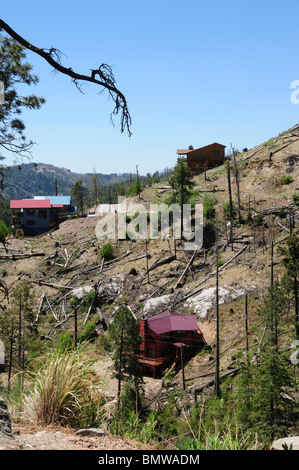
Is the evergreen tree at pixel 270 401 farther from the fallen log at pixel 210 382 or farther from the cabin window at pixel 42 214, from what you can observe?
the cabin window at pixel 42 214

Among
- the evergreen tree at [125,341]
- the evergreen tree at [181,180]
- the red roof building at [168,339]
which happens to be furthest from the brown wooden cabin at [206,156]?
the evergreen tree at [125,341]

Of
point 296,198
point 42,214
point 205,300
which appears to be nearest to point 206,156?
point 296,198

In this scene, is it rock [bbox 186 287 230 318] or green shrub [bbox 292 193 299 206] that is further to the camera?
green shrub [bbox 292 193 299 206]

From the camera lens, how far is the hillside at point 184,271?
3394cm

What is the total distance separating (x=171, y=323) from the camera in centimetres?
3525

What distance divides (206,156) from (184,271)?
37305 mm

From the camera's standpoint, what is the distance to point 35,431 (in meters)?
5.51

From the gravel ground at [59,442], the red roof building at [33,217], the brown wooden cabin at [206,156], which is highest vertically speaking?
the brown wooden cabin at [206,156]

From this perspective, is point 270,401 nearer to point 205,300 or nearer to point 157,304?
point 205,300

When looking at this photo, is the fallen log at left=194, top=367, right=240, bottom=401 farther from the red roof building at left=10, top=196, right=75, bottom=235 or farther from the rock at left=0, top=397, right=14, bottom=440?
the red roof building at left=10, top=196, right=75, bottom=235

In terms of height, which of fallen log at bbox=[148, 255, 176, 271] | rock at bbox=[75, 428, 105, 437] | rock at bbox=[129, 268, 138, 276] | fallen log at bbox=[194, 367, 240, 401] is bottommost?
fallen log at bbox=[194, 367, 240, 401]

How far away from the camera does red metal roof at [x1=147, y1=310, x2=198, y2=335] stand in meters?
34.9

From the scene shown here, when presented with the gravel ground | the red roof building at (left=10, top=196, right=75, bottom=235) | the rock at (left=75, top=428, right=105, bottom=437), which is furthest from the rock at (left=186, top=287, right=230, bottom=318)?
the red roof building at (left=10, top=196, right=75, bottom=235)
